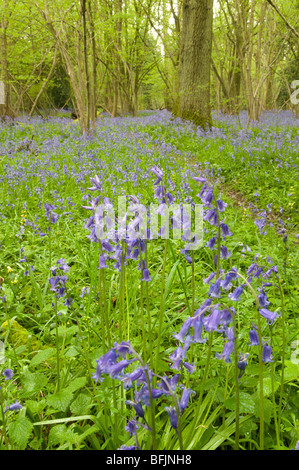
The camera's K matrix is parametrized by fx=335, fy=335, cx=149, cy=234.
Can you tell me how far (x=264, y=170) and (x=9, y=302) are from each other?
5284 mm

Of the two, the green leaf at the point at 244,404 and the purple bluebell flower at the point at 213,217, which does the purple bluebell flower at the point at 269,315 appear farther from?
the green leaf at the point at 244,404

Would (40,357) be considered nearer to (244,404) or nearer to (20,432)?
(20,432)

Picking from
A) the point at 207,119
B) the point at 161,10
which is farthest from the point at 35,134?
the point at 161,10

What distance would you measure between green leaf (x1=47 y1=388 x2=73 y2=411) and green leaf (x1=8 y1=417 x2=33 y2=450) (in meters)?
0.15

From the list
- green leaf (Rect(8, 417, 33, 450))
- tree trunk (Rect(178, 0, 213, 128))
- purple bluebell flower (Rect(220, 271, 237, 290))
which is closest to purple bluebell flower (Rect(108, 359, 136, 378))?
purple bluebell flower (Rect(220, 271, 237, 290))

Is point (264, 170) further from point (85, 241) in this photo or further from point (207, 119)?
point (207, 119)

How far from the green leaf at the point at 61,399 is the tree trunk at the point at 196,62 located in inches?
389

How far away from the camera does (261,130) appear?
31.3 ft

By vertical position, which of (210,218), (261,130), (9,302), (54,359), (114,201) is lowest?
(54,359)

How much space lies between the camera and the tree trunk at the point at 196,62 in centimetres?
997

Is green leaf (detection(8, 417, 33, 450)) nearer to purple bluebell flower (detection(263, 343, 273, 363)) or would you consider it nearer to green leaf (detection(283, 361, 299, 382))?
purple bluebell flower (detection(263, 343, 273, 363))

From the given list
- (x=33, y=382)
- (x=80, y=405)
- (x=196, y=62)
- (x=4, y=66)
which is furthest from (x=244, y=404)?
(x=4, y=66)

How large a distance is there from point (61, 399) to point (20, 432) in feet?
0.78

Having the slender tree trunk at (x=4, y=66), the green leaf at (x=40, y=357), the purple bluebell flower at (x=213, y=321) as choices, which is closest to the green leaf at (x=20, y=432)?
the green leaf at (x=40, y=357)
